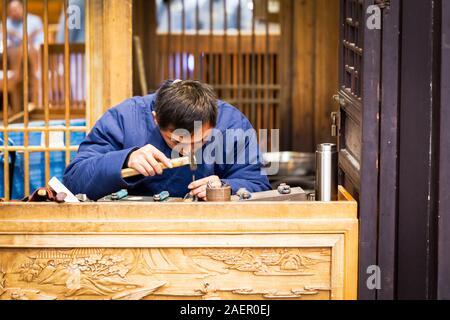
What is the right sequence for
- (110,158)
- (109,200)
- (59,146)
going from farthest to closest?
(59,146) → (110,158) → (109,200)

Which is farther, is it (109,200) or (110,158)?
(110,158)

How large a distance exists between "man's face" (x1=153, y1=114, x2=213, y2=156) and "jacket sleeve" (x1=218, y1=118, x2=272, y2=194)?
0.32m

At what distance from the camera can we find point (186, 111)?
4715mm

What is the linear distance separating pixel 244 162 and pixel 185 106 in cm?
63

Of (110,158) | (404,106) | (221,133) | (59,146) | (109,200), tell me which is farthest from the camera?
(59,146)

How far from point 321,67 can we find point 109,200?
6572 mm

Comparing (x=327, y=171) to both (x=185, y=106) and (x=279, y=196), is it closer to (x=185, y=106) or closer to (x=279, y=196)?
(x=279, y=196)

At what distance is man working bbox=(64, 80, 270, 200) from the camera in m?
4.73

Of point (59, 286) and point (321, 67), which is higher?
point (321, 67)

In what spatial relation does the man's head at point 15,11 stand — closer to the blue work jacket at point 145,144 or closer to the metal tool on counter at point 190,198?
the blue work jacket at point 145,144
